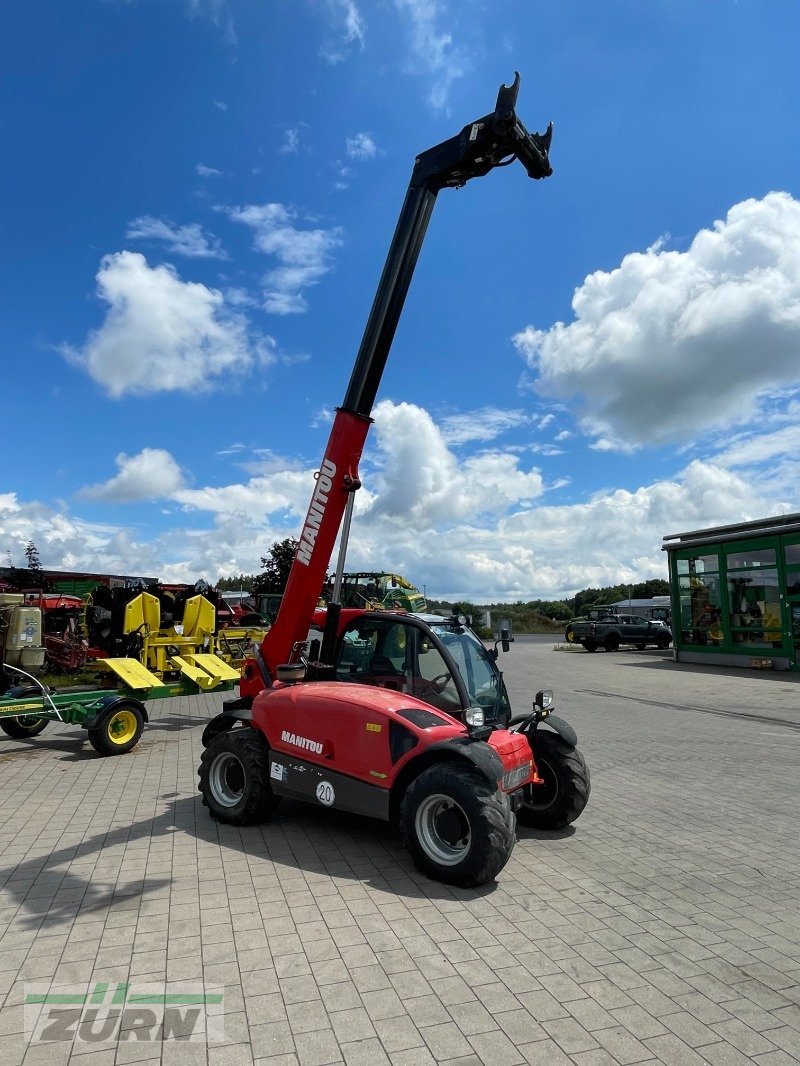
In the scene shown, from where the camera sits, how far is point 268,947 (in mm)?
3861

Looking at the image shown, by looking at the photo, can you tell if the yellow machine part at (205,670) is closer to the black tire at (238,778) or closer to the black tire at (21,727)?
the black tire at (21,727)

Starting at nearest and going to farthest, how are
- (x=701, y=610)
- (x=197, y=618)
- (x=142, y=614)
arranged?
1. (x=142, y=614)
2. (x=197, y=618)
3. (x=701, y=610)

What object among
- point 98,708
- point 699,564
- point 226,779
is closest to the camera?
point 226,779

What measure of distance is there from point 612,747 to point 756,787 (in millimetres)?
2360

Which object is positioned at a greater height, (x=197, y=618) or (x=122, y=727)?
(x=197, y=618)

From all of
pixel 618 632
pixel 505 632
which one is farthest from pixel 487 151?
pixel 618 632

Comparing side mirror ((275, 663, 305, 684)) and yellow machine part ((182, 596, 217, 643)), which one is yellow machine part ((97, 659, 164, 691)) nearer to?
yellow machine part ((182, 596, 217, 643))

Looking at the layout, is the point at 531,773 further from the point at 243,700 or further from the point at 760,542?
the point at 760,542

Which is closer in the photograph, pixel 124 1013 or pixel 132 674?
pixel 124 1013

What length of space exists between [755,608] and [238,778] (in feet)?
65.3

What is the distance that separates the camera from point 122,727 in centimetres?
925

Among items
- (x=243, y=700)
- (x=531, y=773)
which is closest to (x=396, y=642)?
(x=531, y=773)

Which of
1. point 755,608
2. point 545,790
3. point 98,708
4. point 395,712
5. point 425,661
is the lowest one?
point 545,790

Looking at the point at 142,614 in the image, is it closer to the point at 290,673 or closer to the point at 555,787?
the point at 290,673
